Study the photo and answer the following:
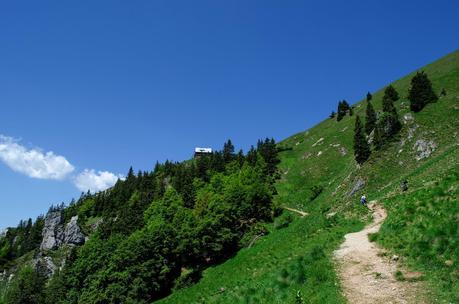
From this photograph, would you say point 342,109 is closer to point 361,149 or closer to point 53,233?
point 361,149

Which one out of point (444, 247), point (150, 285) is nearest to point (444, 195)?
point (444, 247)

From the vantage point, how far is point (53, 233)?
164750 mm

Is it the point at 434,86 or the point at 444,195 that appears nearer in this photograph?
the point at 444,195

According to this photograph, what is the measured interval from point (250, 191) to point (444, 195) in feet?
165

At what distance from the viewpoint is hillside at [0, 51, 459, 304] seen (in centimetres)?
2202

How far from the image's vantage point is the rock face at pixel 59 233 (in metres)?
150

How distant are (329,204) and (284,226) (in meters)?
9.54

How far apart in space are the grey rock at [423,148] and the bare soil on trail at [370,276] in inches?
1575

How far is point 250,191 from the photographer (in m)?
74.4

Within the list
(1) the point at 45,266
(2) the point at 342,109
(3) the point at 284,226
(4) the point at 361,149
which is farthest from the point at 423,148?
(1) the point at 45,266

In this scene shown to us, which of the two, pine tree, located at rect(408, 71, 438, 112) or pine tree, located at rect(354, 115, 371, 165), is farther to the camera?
pine tree, located at rect(408, 71, 438, 112)

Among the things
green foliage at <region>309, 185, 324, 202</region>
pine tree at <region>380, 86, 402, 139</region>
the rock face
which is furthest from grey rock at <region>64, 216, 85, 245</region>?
pine tree at <region>380, 86, 402, 139</region>

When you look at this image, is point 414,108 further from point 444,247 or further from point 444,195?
point 444,247

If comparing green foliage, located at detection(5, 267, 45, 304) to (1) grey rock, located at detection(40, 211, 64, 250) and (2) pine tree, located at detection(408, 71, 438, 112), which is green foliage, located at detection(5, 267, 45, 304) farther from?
(2) pine tree, located at detection(408, 71, 438, 112)
